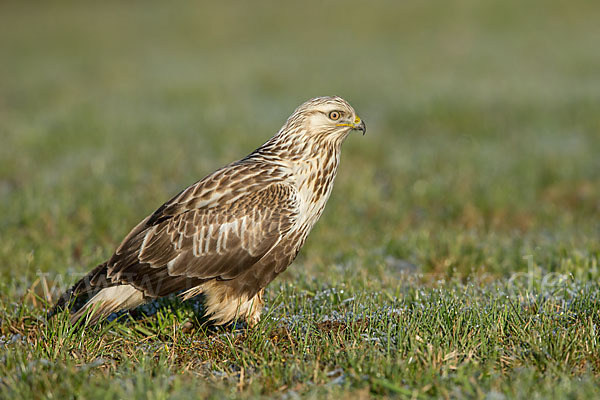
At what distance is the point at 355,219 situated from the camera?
8336mm

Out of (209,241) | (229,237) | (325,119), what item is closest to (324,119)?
(325,119)

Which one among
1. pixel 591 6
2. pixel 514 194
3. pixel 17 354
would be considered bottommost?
pixel 514 194

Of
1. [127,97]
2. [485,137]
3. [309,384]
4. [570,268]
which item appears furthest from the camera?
[127,97]

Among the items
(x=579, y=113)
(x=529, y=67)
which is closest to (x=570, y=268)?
(x=579, y=113)

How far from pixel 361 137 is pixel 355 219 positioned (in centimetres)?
374

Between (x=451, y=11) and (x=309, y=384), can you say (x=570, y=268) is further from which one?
(x=451, y=11)

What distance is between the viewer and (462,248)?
6.65m

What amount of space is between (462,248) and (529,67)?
591 inches

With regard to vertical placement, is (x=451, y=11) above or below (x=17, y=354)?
above

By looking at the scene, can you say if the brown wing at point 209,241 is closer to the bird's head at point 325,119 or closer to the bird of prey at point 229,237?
the bird of prey at point 229,237

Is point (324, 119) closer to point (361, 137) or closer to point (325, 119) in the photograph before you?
point (325, 119)

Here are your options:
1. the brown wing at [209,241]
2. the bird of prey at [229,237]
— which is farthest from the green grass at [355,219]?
the brown wing at [209,241]

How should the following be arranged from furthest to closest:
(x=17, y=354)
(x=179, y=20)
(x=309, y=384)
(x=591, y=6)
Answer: (x=179, y=20) < (x=591, y=6) < (x=17, y=354) < (x=309, y=384)

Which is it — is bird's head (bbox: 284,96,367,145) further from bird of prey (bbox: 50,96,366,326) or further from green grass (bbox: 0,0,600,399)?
green grass (bbox: 0,0,600,399)
